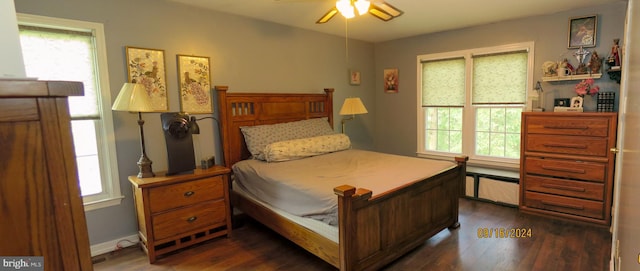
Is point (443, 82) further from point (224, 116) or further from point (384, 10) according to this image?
point (224, 116)

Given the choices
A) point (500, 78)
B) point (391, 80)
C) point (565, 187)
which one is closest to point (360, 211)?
point (565, 187)

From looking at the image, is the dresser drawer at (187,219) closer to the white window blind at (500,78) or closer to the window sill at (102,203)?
the window sill at (102,203)

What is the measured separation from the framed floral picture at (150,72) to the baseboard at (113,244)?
121cm

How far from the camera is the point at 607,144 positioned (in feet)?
9.32

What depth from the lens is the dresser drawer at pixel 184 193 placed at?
8.02ft

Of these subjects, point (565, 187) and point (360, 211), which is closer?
point (360, 211)

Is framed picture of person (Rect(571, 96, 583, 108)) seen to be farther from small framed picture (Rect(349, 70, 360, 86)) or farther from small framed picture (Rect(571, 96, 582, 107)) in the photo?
small framed picture (Rect(349, 70, 360, 86))

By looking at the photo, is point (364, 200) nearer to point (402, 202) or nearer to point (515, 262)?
point (402, 202)

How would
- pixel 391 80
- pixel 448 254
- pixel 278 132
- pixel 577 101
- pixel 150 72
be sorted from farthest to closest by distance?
pixel 391 80, pixel 278 132, pixel 577 101, pixel 150 72, pixel 448 254

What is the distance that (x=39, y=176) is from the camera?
544 millimetres

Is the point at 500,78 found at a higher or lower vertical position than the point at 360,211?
higher

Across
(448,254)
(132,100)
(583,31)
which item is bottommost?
(448,254)

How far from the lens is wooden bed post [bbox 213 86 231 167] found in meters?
3.18

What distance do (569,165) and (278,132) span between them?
307 centimetres
